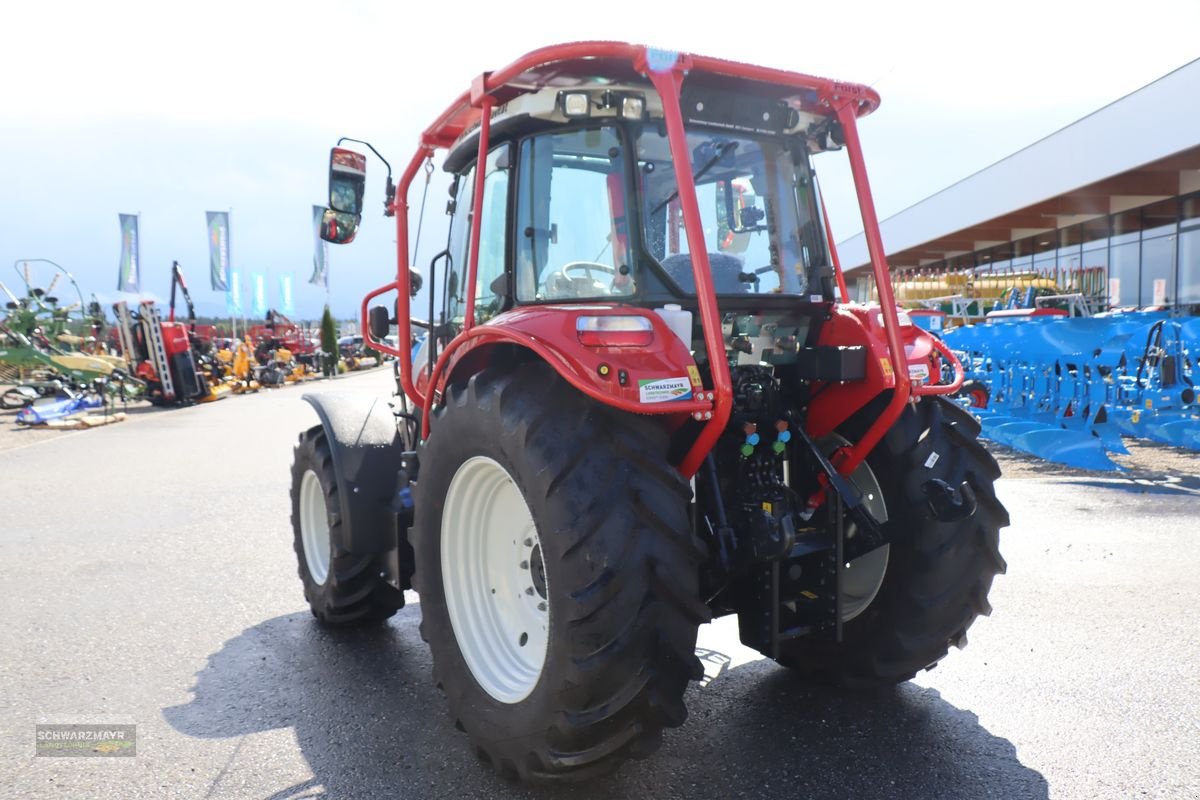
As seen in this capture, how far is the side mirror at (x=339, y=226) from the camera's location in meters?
3.96

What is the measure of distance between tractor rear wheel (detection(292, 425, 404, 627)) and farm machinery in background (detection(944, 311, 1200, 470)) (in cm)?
656

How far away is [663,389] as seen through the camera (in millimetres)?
2455

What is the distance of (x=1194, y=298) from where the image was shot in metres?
17.4

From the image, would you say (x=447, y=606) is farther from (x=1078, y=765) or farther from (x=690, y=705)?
(x=1078, y=765)

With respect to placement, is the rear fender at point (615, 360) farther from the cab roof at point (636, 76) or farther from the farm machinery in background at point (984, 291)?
the farm machinery in background at point (984, 291)

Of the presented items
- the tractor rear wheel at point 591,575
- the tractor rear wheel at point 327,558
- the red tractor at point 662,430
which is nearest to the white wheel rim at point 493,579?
the red tractor at point 662,430

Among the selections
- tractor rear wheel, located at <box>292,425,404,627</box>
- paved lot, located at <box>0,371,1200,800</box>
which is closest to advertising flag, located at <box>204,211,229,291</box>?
paved lot, located at <box>0,371,1200,800</box>

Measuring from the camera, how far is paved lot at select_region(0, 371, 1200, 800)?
A: 2791 mm

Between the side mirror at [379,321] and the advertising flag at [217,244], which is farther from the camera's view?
the advertising flag at [217,244]

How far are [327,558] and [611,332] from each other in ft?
8.59

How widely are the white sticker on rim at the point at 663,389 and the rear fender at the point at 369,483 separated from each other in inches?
70.2

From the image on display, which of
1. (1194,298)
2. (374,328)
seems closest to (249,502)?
(374,328)

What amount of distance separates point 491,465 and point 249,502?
5.49m

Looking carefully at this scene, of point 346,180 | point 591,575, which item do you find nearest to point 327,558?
point 346,180
